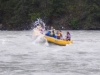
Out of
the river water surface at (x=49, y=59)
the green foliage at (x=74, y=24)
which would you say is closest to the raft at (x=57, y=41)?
the river water surface at (x=49, y=59)

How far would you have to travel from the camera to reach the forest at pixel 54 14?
52.9 m

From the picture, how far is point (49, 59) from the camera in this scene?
73.6ft

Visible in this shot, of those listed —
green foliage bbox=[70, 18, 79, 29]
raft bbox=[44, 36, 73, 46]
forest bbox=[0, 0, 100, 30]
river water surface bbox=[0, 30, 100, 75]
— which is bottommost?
river water surface bbox=[0, 30, 100, 75]

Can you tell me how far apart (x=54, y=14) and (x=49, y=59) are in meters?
33.1

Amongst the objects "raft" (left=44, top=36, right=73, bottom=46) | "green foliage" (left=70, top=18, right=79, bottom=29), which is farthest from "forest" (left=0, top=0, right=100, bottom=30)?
"raft" (left=44, top=36, right=73, bottom=46)

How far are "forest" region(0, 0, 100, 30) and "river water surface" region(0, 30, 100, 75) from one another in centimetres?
2315

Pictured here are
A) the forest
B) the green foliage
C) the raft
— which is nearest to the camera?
the raft

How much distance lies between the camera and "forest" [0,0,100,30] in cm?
5291

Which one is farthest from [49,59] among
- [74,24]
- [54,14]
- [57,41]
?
[54,14]

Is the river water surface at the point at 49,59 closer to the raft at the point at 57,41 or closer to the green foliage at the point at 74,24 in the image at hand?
the raft at the point at 57,41

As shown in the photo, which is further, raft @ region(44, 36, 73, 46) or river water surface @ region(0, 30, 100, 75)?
raft @ region(44, 36, 73, 46)

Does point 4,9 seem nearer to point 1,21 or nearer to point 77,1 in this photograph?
point 1,21

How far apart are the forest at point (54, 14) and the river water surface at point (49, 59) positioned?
76.0 ft

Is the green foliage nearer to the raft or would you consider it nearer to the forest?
the forest
